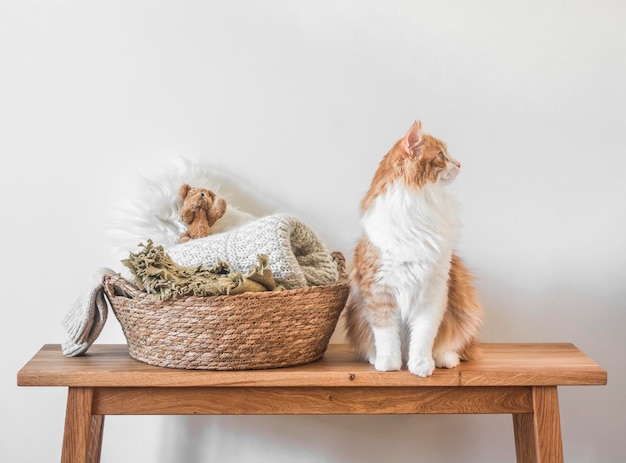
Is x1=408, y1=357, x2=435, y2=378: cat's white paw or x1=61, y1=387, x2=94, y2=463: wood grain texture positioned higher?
x1=408, y1=357, x2=435, y2=378: cat's white paw

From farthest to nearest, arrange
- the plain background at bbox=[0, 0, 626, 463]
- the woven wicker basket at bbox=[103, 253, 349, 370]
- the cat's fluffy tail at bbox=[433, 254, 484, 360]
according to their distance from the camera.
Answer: the plain background at bbox=[0, 0, 626, 463]
the cat's fluffy tail at bbox=[433, 254, 484, 360]
the woven wicker basket at bbox=[103, 253, 349, 370]

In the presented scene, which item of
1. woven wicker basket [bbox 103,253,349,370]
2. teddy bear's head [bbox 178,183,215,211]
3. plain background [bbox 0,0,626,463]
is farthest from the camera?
plain background [bbox 0,0,626,463]

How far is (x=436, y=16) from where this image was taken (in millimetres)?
1578

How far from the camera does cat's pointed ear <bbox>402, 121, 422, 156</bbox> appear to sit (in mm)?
1120

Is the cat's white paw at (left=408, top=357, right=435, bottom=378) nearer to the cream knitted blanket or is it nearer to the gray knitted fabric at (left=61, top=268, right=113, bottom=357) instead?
the cream knitted blanket

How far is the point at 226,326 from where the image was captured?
44.2 inches

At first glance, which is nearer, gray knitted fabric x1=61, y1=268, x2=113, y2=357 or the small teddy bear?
gray knitted fabric x1=61, y1=268, x2=113, y2=357

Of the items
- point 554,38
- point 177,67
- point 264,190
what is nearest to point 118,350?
point 264,190

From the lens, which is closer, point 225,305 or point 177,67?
point 225,305

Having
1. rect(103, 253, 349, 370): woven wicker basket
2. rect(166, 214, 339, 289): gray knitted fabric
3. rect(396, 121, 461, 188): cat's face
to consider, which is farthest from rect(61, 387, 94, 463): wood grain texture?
rect(396, 121, 461, 188): cat's face

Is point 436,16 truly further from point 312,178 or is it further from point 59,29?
point 59,29

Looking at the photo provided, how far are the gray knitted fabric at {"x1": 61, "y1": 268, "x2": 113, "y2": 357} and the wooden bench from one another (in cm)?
7

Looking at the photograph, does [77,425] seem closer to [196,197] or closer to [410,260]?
[196,197]

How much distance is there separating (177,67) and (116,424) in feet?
2.71
